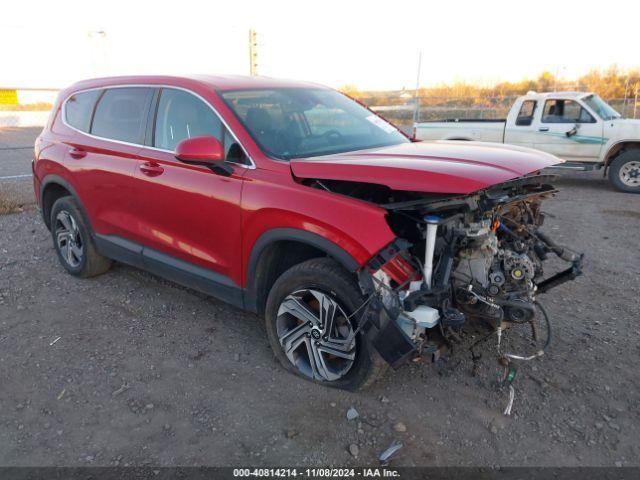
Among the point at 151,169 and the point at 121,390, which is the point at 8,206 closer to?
the point at 151,169

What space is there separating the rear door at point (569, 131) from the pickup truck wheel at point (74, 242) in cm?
886

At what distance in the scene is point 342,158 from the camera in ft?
10.3

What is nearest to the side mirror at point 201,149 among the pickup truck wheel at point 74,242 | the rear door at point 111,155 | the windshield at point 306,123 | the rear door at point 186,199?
the rear door at point 186,199

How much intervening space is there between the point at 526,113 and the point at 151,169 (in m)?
9.04

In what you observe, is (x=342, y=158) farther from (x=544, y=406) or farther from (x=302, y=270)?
(x=544, y=406)

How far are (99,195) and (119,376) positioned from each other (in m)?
1.78

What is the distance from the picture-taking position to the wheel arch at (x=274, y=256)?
9.88 feet

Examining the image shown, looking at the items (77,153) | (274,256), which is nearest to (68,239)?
(77,153)

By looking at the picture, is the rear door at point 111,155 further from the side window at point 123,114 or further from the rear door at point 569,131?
the rear door at point 569,131

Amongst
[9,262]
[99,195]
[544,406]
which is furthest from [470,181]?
[9,262]

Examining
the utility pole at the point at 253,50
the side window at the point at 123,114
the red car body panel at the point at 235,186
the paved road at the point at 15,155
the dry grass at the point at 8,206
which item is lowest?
the paved road at the point at 15,155

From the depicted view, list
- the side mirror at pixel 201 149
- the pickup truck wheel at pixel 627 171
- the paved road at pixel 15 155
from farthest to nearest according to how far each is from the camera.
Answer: the paved road at pixel 15 155 → the pickup truck wheel at pixel 627 171 → the side mirror at pixel 201 149

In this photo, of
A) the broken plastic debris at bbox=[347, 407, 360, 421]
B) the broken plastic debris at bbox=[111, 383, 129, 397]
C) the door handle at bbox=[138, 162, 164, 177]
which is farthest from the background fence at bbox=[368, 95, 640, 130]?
the broken plastic debris at bbox=[111, 383, 129, 397]

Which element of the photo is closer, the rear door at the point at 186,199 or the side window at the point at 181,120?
the rear door at the point at 186,199
